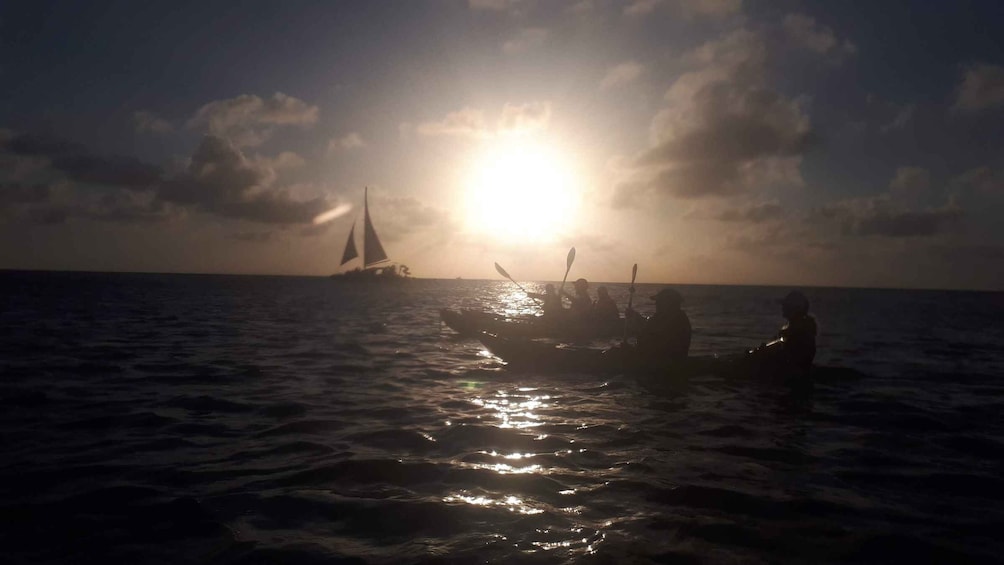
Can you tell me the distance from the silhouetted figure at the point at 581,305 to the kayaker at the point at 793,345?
10.8 m

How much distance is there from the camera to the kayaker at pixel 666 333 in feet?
48.7

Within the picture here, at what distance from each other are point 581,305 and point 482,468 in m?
18.2

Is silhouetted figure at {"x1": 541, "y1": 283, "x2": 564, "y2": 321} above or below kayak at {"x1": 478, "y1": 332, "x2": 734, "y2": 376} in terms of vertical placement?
above

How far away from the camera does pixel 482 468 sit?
759cm

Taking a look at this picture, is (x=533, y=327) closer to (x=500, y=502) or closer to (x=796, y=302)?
(x=796, y=302)

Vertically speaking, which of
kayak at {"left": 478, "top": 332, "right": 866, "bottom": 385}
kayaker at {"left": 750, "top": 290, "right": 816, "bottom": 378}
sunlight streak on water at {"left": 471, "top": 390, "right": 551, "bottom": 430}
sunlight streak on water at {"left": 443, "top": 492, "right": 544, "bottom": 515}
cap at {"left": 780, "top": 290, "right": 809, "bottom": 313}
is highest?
cap at {"left": 780, "top": 290, "right": 809, "bottom": 313}

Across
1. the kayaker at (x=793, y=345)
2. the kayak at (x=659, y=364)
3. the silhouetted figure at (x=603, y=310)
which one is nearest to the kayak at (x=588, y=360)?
the kayak at (x=659, y=364)

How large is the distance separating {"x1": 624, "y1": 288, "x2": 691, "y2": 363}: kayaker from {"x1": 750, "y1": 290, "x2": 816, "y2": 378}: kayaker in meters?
1.79

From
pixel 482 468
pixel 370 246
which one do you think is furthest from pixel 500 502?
pixel 370 246

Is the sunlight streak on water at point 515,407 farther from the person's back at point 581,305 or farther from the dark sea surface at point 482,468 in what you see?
the person's back at point 581,305

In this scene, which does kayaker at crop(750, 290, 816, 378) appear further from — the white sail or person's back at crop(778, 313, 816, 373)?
the white sail

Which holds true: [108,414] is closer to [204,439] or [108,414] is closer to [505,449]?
[204,439]

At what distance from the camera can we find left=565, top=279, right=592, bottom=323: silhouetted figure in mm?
24953

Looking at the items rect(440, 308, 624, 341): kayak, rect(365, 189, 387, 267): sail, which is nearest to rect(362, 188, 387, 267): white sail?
rect(365, 189, 387, 267): sail
